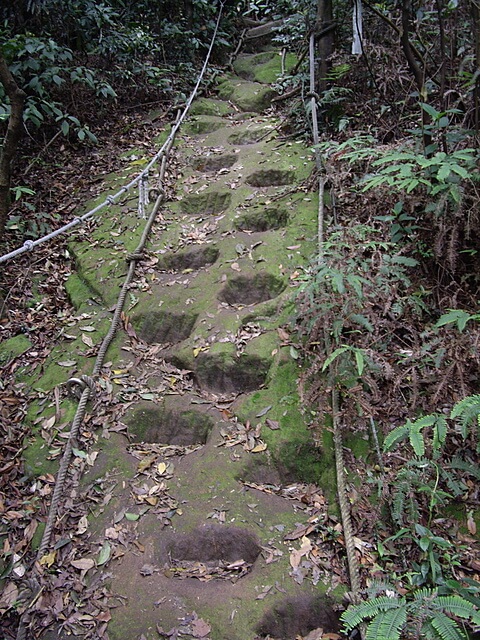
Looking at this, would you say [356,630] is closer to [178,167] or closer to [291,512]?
[291,512]

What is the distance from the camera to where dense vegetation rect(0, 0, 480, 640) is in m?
2.22

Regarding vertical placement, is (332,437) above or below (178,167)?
below

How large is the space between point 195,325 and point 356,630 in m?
2.48

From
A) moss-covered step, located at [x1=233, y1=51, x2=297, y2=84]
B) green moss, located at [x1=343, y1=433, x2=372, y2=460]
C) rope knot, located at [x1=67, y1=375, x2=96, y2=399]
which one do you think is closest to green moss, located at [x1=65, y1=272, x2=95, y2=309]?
rope knot, located at [x1=67, y1=375, x2=96, y2=399]

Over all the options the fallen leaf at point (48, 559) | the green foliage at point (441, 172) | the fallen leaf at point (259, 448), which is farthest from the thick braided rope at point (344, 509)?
the fallen leaf at point (48, 559)

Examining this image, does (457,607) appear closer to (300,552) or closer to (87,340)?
(300,552)

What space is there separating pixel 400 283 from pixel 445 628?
2.20m

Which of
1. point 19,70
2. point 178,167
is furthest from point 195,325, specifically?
point 19,70

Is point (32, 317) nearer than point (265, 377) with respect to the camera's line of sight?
No

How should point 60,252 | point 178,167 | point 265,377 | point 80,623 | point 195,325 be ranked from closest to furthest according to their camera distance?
point 80,623 → point 265,377 → point 195,325 → point 60,252 → point 178,167

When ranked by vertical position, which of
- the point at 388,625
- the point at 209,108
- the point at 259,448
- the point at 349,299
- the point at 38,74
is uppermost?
the point at 38,74

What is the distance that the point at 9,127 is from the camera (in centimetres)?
356

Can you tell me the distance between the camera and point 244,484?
281 centimetres

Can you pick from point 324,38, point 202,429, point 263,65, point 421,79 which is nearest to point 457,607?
point 202,429
